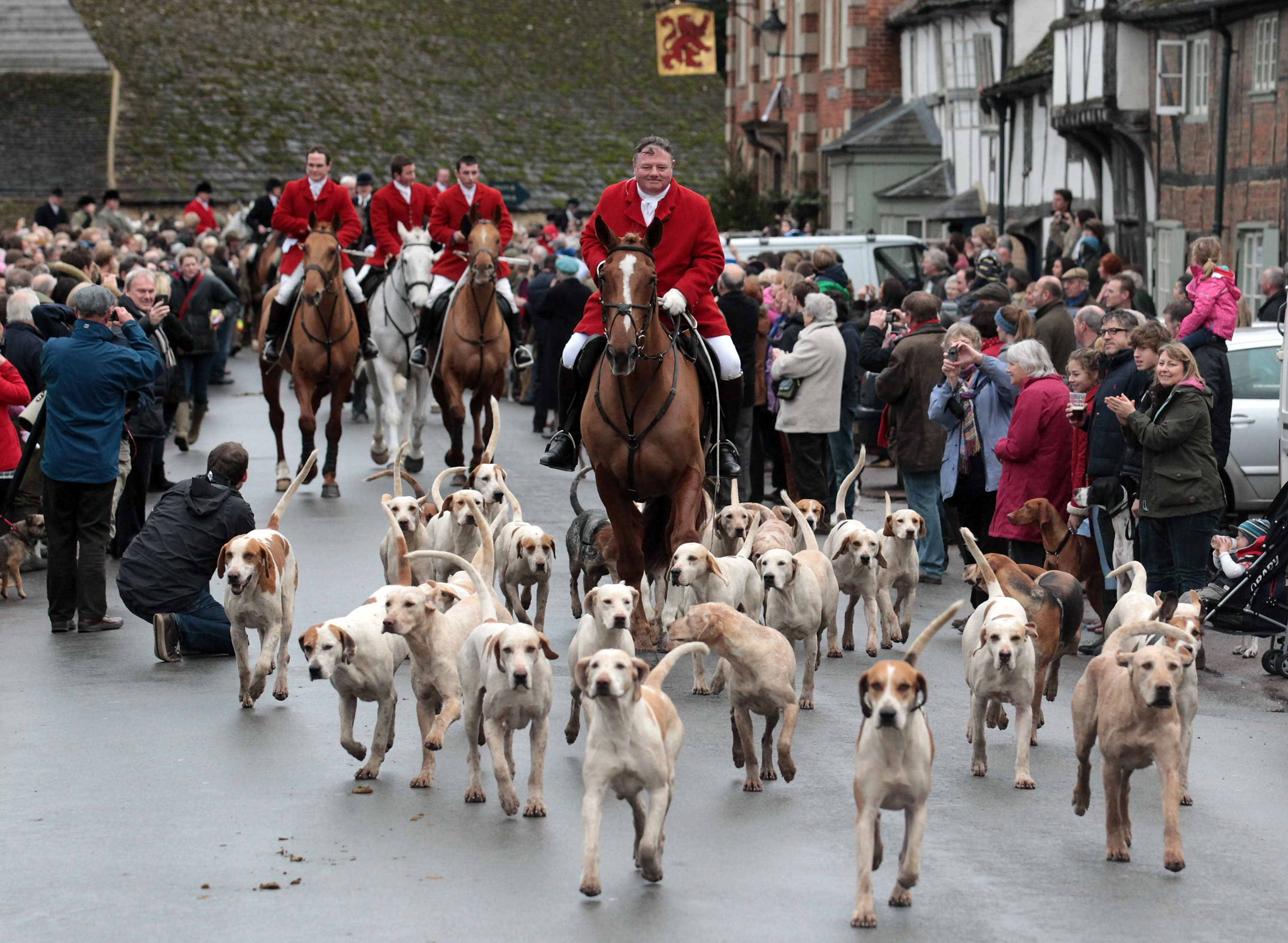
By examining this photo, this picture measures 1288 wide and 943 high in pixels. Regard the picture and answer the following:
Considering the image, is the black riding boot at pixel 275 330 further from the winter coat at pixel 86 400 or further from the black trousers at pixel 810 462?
the winter coat at pixel 86 400

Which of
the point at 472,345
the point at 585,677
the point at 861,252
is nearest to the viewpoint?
the point at 585,677

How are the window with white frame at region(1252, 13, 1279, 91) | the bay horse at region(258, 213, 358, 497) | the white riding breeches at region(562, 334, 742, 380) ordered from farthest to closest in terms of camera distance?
the window with white frame at region(1252, 13, 1279, 91), the bay horse at region(258, 213, 358, 497), the white riding breeches at region(562, 334, 742, 380)

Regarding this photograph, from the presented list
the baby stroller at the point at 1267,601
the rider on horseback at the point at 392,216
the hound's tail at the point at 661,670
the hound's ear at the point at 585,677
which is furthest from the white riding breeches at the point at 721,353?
the rider on horseback at the point at 392,216

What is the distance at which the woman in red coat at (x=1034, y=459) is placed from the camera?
451 inches

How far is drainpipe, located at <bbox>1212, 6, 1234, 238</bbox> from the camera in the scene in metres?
23.2

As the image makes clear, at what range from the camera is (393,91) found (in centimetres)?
5394

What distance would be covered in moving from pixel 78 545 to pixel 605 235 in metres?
4.12

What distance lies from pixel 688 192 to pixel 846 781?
14.5 ft

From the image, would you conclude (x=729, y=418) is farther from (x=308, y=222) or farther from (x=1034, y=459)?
(x=308, y=222)

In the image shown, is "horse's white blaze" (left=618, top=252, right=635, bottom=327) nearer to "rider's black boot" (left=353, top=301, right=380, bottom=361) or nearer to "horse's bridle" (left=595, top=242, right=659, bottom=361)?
"horse's bridle" (left=595, top=242, right=659, bottom=361)

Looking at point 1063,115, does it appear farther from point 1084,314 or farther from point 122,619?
point 122,619

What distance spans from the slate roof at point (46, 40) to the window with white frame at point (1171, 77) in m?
32.6

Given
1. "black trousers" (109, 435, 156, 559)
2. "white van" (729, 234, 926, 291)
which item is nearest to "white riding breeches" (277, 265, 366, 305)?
"black trousers" (109, 435, 156, 559)

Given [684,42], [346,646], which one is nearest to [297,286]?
[346,646]
